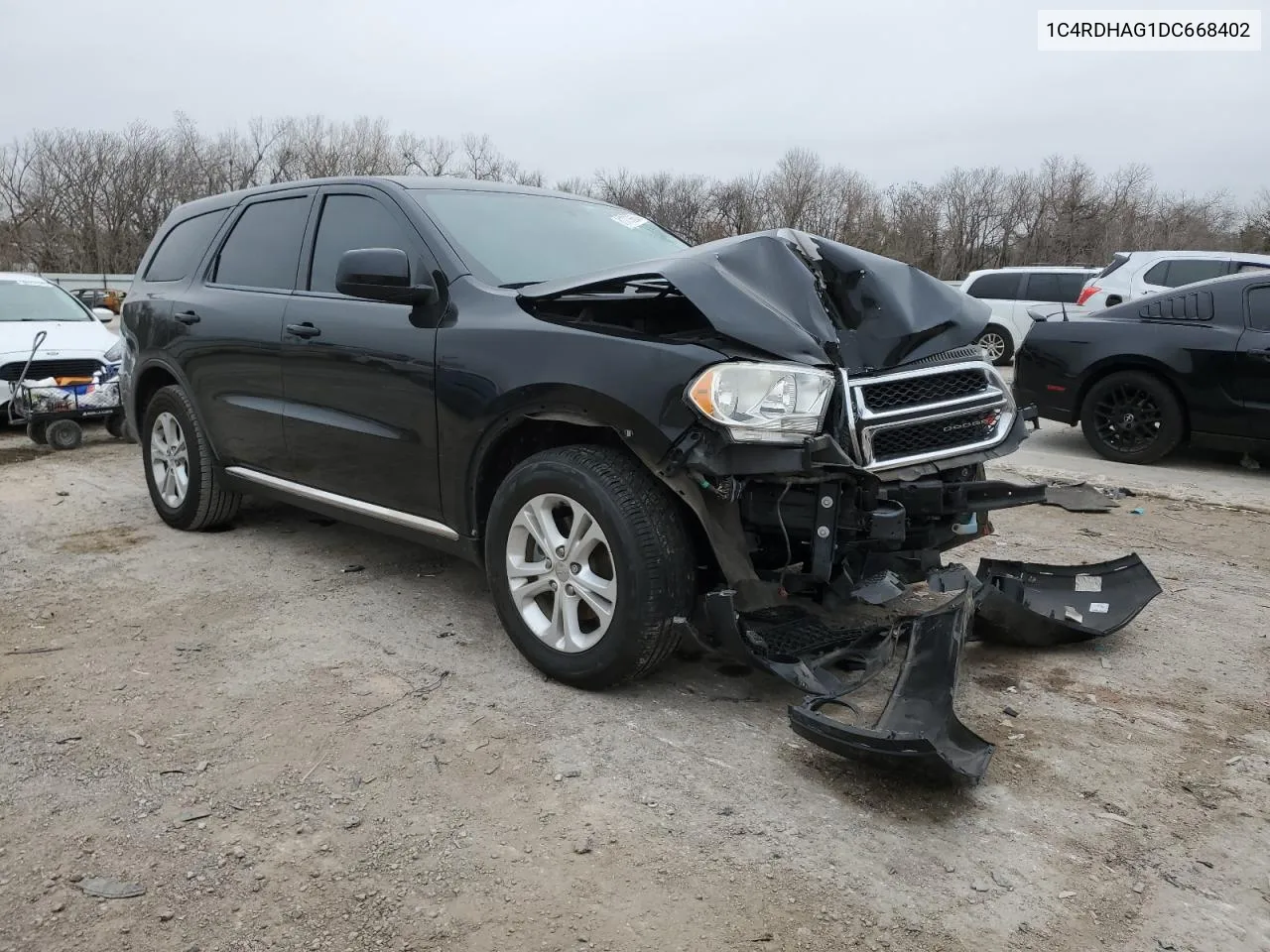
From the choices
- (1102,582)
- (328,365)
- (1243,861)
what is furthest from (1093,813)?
(328,365)

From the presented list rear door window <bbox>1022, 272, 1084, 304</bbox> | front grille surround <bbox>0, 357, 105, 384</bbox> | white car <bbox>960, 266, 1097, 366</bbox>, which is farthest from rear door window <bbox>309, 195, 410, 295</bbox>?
rear door window <bbox>1022, 272, 1084, 304</bbox>

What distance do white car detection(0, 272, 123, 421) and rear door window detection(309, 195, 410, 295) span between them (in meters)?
4.59

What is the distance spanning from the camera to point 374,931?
2207 millimetres

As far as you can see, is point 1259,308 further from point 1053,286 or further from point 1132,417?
point 1053,286

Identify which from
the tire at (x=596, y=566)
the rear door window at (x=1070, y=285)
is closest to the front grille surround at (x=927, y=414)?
the tire at (x=596, y=566)

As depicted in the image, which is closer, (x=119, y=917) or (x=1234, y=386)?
(x=119, y=917)

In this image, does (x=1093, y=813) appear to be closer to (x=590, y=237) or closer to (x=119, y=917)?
(x=119, y=917)

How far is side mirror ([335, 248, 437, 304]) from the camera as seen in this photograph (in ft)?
12.1

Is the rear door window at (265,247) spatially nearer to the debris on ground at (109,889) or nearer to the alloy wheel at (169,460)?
the alloy wheel at (169,460)

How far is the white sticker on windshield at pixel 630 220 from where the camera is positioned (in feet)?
15.8

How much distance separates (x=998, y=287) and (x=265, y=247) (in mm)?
13780

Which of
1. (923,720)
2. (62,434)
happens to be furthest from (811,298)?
(62,434)

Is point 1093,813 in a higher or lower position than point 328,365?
lower

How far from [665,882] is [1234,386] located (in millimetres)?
6567
